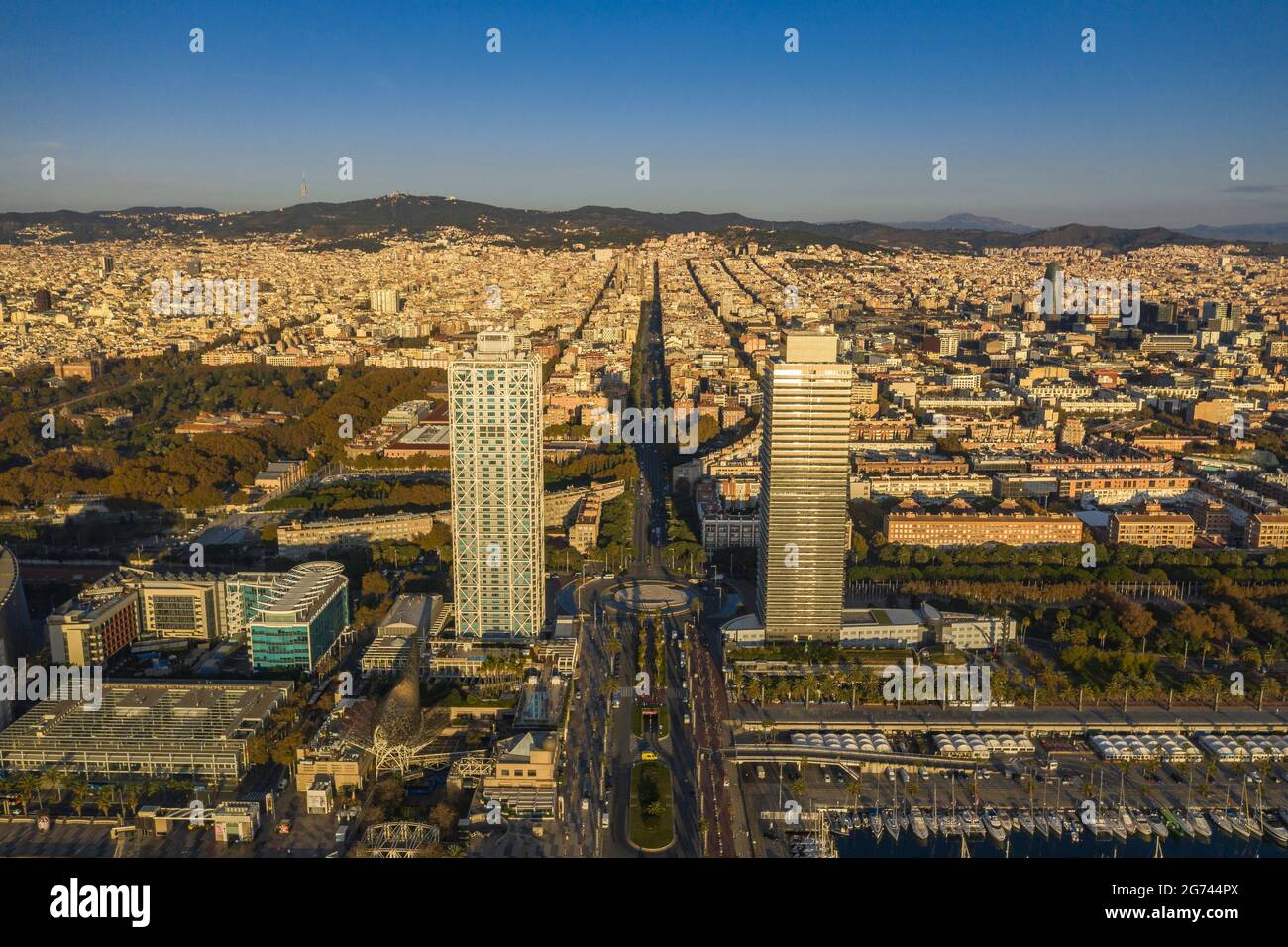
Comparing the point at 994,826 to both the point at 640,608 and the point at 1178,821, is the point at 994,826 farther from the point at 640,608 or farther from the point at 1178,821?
the point at 640,608

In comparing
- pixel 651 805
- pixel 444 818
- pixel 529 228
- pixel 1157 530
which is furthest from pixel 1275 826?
pixel 529 228

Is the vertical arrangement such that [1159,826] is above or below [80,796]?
below

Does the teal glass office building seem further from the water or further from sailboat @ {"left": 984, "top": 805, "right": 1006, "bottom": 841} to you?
sailboat @ {"left": 984, "top": 805, "right": 1006, "bottom": 841}

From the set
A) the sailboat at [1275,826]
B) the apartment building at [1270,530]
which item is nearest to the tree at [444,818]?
the sailboat at [1275,826]

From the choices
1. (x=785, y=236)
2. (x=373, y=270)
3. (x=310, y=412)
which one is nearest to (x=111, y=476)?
(x=310, y=412)

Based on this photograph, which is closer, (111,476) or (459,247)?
(111,476)

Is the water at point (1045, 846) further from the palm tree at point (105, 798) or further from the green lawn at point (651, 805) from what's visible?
the palm tree at point (105, 798)
